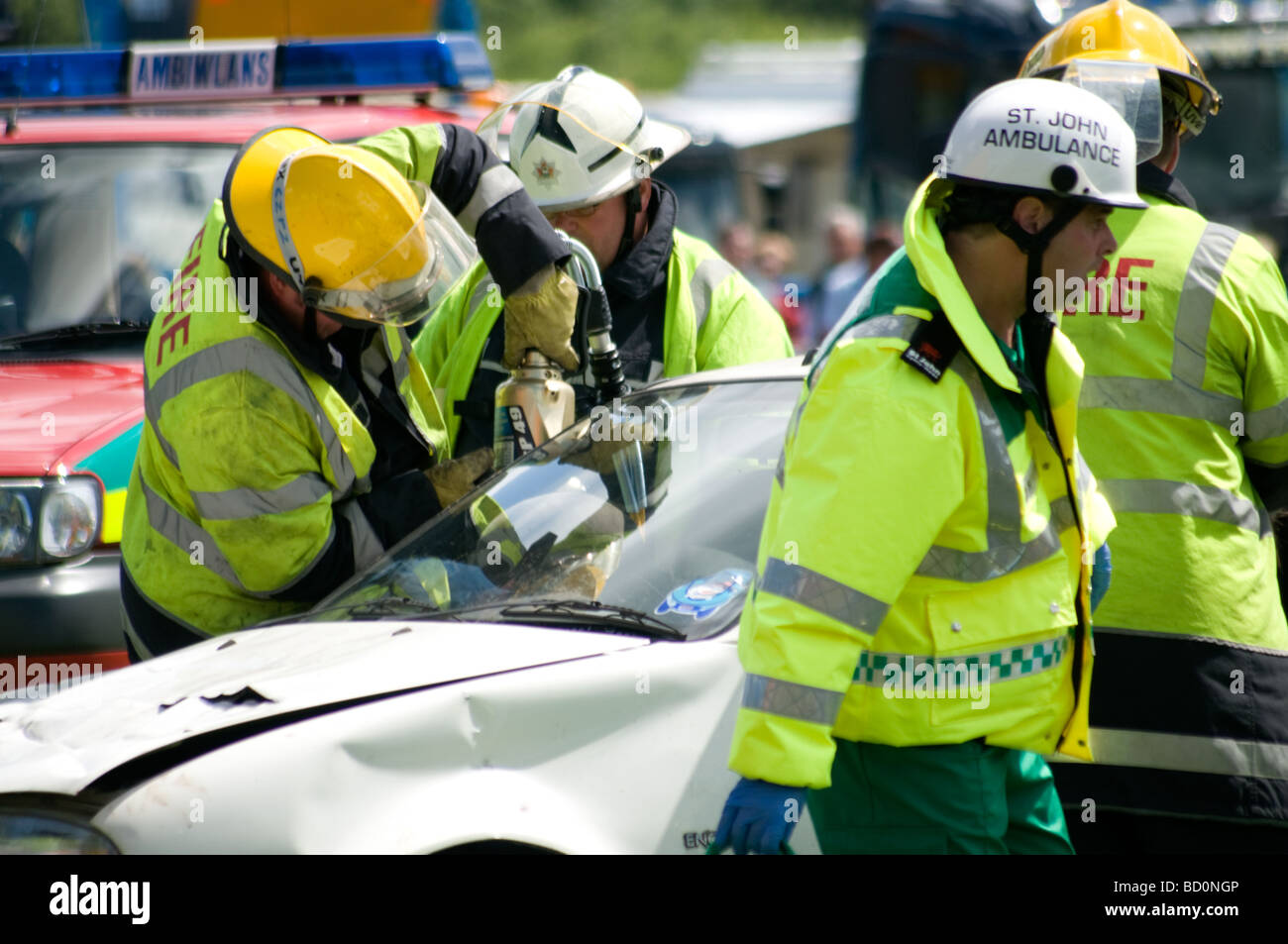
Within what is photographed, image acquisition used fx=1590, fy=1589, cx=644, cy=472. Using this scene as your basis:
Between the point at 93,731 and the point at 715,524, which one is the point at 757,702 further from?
the point at 93,731

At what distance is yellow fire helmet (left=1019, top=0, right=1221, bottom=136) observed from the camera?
3.45 meters

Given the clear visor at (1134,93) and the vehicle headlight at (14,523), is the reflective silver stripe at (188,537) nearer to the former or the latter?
the vehicle headlight at (14,523)

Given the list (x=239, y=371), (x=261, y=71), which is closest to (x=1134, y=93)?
(x=239, y=371)

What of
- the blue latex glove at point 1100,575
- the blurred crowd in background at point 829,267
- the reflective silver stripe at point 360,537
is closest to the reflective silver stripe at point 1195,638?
the blue latex glove at point 1100,575

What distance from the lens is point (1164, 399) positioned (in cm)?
322

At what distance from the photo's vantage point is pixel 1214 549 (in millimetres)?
3217

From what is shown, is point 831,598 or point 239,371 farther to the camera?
point 239,371

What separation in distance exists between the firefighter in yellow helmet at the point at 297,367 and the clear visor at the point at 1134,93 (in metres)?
1.25

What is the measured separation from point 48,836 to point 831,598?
1.34m

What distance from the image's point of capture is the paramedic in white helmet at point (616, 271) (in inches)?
166

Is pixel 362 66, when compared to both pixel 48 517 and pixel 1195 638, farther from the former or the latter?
pixel 1195 638

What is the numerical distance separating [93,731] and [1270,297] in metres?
2.38
